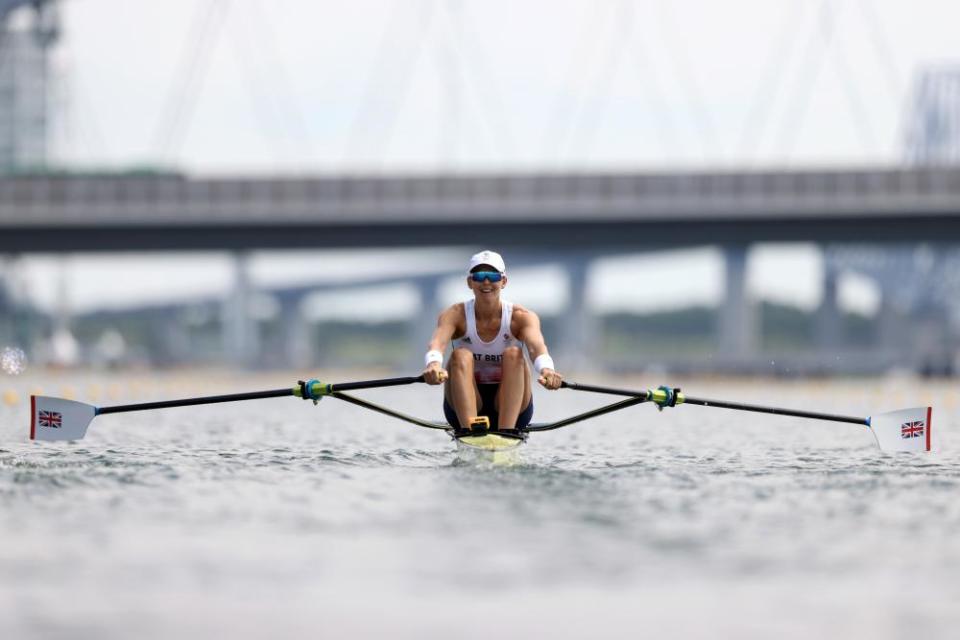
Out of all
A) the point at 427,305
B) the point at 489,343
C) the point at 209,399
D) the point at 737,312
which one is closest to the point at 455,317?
the point at 489,343

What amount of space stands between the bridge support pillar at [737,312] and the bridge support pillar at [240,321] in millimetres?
26060

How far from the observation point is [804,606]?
8.77 m

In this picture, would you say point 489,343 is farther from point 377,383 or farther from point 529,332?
point 377,383

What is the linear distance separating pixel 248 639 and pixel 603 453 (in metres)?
12.4

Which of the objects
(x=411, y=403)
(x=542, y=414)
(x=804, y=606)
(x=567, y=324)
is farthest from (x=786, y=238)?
(x=804, y=606)

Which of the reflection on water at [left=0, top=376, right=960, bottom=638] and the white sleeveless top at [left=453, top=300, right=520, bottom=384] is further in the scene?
the white sleeveless top at [left=453, top=300, right=520, bottom=384]

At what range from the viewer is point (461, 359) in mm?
16797

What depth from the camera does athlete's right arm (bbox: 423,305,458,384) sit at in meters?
16.0

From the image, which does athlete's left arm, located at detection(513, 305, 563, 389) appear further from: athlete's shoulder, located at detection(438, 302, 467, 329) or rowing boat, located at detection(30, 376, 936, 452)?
rowing boat, located at detection(30, 376, 936, 452)

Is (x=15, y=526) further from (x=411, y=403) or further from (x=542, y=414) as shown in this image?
(x=411, y=403)

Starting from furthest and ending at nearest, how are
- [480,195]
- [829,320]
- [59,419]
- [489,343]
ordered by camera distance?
[829,320], [480,195], [59,419], [489,343]

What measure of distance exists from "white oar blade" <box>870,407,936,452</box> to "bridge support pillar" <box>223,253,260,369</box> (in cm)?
6499

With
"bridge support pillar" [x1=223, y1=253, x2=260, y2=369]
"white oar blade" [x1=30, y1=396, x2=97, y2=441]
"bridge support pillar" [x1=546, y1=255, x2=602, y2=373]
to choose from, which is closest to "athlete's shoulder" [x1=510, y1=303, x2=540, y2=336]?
"white oar blade" [x1=30, y1=396, x2=97, y2=441]

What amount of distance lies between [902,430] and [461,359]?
19.2 feet
